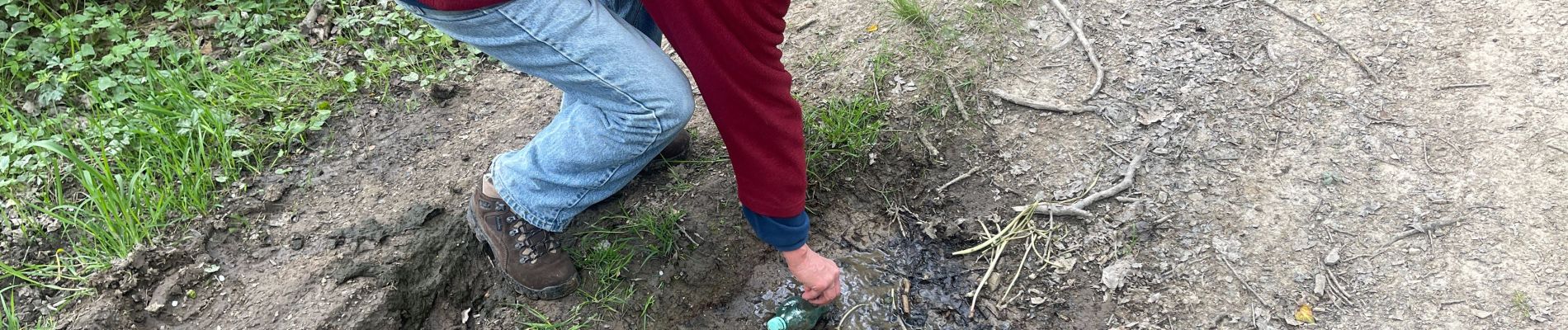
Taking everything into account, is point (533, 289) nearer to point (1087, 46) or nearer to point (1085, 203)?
point (1085, 203)

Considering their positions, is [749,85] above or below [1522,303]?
above

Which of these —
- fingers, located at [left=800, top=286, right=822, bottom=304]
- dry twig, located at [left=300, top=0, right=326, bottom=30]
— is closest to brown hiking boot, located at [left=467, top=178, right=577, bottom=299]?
fingers, located at [left=800, top=286, right=822, bottom=304]

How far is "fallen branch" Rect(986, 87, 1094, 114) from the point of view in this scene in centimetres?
264

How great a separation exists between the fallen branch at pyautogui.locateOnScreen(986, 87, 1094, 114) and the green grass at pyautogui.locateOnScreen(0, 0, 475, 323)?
1781 millimetres

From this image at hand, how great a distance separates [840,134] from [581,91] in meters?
0.92

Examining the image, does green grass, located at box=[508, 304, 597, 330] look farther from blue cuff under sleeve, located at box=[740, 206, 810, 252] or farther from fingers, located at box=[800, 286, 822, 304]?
blue cuff under sleeve, located at box=[740, 206, 810, 252]

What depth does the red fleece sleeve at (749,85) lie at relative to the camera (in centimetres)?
153

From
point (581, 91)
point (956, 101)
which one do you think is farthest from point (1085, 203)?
point (581, 91)

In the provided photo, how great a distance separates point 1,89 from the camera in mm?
3066

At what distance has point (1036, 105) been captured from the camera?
8.72 ft

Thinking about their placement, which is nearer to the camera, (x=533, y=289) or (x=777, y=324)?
(x=777, y=324)

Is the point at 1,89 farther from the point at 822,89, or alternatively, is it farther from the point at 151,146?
the point at 822,89

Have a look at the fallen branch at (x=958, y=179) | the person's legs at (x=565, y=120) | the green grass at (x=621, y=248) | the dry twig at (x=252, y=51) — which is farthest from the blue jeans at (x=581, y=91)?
the dry twig at (x=252, y=51)

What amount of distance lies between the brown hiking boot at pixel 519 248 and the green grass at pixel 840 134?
0.74 metres
